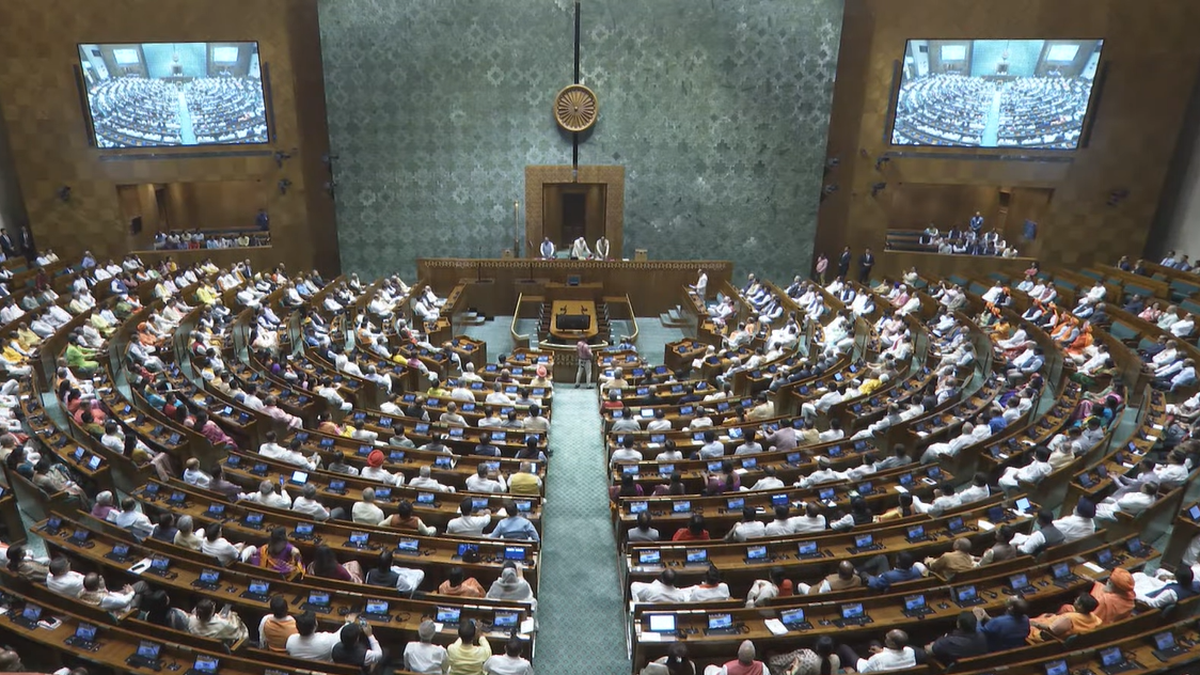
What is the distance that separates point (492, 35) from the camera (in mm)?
20266

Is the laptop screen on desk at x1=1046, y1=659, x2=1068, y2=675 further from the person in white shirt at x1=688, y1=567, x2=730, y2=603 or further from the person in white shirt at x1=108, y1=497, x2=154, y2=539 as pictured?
the person in white shirt at x1=108, y1=497, x2=154, y2=539

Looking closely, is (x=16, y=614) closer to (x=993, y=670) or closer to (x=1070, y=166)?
(x=993, y=670)

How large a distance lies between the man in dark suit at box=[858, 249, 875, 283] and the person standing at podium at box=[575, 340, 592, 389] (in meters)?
11.5

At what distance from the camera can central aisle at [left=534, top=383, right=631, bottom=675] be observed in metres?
6.46

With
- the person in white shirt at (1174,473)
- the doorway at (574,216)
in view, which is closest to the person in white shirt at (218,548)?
the person in white shirt at (1174,473)

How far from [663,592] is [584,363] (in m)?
7.94

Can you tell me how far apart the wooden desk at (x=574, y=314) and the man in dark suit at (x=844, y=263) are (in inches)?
338

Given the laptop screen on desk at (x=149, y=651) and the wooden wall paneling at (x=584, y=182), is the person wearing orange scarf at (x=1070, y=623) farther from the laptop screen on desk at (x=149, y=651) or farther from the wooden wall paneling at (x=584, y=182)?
the wooden wall paneling at (x=584, y=182)

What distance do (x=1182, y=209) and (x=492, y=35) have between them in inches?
839

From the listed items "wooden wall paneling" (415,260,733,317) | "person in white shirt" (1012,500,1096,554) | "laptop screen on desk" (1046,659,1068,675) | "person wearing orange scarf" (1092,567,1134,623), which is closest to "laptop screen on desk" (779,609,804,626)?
"laptop screen on desk" (1046,659,1068,675)

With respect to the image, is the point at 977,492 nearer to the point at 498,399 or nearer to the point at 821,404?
the point at 821,404

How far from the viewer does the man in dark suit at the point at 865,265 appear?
68.7 feet

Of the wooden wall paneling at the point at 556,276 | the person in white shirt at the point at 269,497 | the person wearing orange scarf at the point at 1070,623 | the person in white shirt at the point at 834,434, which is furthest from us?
the wooden wall paneling at the point at 556,276

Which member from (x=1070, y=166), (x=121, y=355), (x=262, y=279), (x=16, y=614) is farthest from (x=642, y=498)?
(x=1070, y=166)
